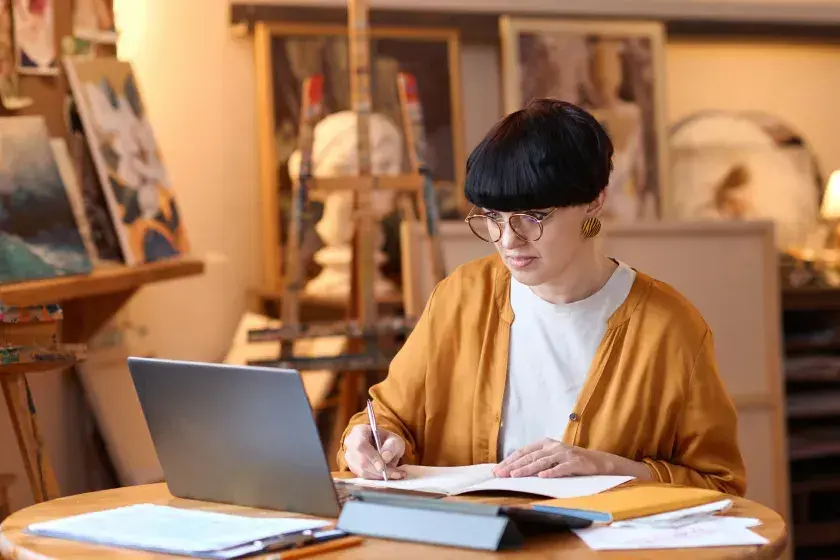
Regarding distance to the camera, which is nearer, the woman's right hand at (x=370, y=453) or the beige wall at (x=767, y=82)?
the woman's right hand at (x=370, y=453)

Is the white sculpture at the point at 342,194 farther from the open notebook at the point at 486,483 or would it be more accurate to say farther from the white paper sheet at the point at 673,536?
the white paper sheet at the point at 673,536

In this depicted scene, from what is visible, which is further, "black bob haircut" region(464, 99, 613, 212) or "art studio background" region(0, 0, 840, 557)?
"art studio background" region(0, 0, 840, 557)

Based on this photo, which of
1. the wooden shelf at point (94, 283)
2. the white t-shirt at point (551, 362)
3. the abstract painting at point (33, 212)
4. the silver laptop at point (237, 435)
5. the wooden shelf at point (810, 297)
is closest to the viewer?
the silver laptop at point (237, 435)

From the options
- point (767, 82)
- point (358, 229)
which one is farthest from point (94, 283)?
point (767, 82)

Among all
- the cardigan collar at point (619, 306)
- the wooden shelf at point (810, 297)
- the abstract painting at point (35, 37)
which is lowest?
the wooden shelf at point (810, 297)

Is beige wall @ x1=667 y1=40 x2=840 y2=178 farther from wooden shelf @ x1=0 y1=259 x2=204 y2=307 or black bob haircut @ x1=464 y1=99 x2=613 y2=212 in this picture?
black bob haircut @ x1=464 y1=99 x2=613 y2=212

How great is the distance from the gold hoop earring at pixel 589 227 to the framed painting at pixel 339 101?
209 cm

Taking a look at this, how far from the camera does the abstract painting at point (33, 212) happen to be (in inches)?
101

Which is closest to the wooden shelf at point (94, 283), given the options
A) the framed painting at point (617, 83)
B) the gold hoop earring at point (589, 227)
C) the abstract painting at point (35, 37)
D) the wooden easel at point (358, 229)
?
the wooden easel at point (358, 229)

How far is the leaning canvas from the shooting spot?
3148 millimetres

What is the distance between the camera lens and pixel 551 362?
74.4 inches

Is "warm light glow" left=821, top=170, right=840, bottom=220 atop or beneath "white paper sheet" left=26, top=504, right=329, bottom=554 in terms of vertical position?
atop

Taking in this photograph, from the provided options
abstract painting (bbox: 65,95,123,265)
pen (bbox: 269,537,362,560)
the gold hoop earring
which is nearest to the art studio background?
abstract painting (bbox: 65,95,123,265)

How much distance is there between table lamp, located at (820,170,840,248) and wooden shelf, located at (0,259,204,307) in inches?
92.9
